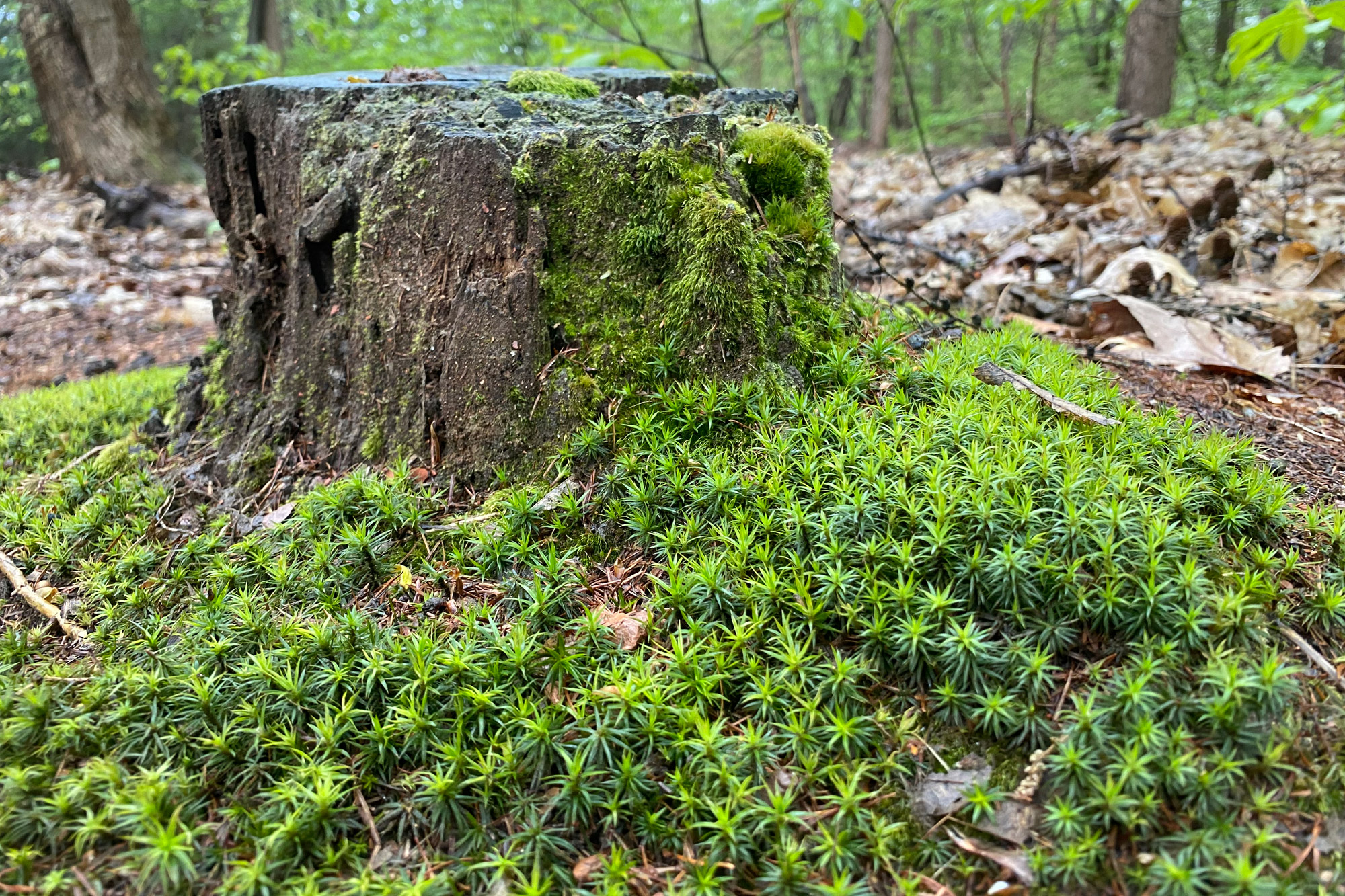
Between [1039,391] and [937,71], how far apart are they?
84.6ft

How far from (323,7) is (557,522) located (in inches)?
987

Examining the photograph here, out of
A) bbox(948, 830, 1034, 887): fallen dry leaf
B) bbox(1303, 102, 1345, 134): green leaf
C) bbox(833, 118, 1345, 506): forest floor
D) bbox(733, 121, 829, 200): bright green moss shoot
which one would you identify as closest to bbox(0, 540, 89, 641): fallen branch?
bbox(948, 830, 1034, 887): fallen dry leaf

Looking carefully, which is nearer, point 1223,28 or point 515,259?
point 515,259

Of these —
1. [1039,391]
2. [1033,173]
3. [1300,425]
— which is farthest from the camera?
[1033,173]

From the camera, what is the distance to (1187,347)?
4.36m

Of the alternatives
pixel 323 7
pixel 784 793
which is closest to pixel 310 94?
pixel 784 793

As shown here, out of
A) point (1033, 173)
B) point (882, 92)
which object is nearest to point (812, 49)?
point (882, 92)

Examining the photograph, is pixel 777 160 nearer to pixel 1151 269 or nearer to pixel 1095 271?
pixel 1151 269

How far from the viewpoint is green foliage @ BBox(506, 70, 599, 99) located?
4.05 metres

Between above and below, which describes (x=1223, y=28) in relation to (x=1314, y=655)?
above

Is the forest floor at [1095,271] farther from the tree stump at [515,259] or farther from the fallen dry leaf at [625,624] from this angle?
the fallen dry leaf at [625,624]

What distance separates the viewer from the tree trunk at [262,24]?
16391 millimetres

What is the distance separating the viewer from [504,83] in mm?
4156

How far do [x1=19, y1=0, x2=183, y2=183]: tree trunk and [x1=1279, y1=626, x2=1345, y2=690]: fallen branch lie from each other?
576 inches
